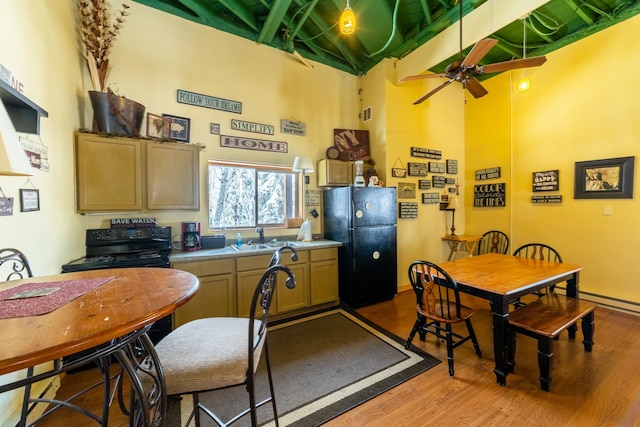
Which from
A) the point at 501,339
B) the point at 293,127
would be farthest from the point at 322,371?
the point at 293,127

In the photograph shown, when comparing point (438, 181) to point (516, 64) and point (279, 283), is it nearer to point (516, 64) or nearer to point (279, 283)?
point (516, 64)

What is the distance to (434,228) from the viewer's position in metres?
4.35

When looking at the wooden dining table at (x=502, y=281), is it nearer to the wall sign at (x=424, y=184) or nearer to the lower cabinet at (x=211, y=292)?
the wall sign at (x=424, y=184)

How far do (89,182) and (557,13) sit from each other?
553 centimetres

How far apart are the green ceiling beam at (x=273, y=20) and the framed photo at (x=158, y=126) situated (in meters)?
1.62

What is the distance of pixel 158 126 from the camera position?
8.81 feet

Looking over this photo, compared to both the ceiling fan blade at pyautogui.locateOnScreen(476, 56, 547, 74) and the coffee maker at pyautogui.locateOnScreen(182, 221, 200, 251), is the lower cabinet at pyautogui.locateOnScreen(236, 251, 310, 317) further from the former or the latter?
the ceiling fan blade at pyautogui.locateOnScreen(476, 56, 547, 74)

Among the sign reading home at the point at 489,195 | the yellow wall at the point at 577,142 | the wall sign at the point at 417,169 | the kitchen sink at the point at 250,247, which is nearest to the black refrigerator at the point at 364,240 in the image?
the wall sign at the point at 417,169

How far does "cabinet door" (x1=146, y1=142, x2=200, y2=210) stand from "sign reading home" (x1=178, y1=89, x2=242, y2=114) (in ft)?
2.22

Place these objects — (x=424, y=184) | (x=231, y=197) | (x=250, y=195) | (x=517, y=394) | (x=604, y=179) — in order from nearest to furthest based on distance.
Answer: (x=517, y=394) → (x=604, y=179) → (x=231, y=197) → (x=250, y=195) → (x=424, y=184)

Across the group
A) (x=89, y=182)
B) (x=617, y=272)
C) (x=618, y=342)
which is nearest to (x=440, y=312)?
(x=618, y=342)

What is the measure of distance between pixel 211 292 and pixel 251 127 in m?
2.08

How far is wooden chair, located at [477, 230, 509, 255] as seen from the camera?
13.6 ft

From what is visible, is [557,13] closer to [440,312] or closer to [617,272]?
[617,272]
